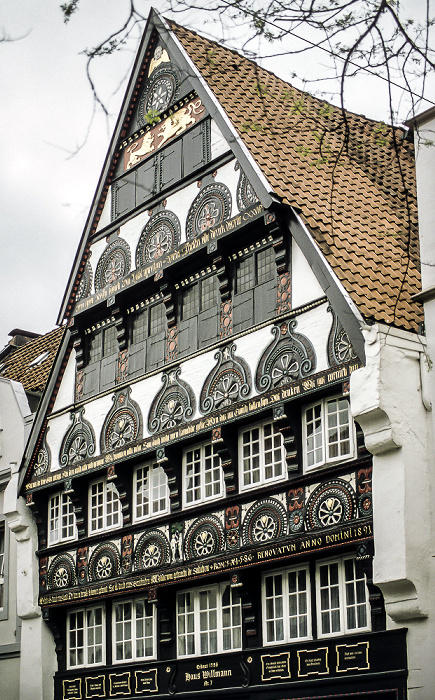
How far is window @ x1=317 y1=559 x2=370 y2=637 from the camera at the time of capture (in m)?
15.6

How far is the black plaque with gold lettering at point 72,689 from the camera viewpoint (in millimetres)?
20156

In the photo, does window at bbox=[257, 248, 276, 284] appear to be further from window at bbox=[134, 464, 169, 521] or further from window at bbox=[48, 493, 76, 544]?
window at bbox=[48, 493, 76, 544]

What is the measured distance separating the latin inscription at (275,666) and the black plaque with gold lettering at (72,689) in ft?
15.7

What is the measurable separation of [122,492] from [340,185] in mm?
6597

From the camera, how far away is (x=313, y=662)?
15930mm

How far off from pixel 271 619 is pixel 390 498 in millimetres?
3384

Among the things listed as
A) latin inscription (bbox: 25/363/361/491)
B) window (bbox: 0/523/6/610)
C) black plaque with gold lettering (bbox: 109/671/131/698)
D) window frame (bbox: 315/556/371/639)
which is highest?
latin inscription (bbox: 25/363/361/491)

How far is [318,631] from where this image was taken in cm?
1620

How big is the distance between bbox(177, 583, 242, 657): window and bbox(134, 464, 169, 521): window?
1.56 meters

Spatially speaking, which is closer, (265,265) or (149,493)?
(265,265)

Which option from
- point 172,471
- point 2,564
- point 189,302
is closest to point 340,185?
point 189,302

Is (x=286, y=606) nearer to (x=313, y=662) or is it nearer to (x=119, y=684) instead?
(x=313, y=662)

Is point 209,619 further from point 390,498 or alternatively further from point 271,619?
point 390,498

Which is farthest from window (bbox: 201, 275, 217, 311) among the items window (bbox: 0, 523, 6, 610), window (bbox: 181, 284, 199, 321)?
window (bbox: 0, 523, 6, 610)
